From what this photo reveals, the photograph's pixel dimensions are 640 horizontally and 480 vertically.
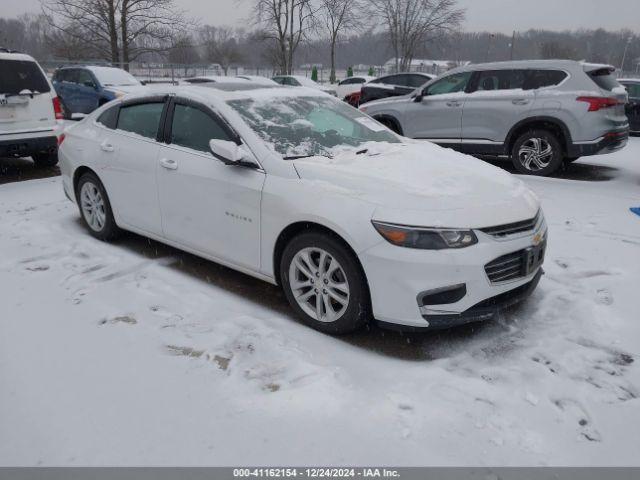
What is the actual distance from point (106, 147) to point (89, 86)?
1097cm

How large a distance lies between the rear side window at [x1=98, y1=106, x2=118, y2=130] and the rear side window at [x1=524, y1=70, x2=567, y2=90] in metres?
6.23

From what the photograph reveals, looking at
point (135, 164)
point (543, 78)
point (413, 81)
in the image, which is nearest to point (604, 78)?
point (543, 78)

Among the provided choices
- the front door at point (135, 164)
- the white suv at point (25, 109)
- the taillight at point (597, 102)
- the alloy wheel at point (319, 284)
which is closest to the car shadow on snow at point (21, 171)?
the white suv at point (25, 109)

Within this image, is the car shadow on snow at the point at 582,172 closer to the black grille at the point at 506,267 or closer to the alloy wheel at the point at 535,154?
the alloy wheel at the point at 535,154

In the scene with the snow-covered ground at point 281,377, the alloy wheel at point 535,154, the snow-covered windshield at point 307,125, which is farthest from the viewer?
the alloy wheel at point 535,154

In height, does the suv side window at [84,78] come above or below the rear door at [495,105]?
above

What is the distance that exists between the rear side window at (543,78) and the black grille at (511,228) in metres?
5.47

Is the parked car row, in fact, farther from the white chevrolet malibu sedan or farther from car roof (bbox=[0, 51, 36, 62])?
car roof (bbox=[0, 51, 36, 62])

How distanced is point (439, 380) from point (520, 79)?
266 inches

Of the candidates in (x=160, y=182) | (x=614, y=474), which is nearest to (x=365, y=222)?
(x=614, y=474)

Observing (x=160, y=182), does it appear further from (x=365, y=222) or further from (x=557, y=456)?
(x=557, y=456)

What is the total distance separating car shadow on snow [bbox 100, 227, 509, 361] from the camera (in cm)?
313

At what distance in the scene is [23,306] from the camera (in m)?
3.59

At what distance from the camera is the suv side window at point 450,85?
342 inches
